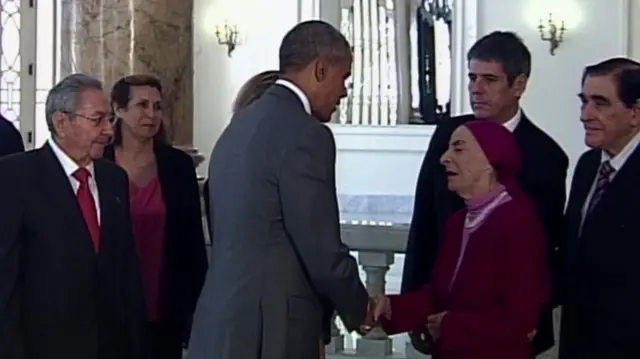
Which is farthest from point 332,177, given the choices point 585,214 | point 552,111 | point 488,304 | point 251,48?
point 251,48

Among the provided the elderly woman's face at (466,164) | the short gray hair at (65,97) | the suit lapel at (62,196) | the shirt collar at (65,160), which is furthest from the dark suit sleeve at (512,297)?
the short gray hair at (65,97)

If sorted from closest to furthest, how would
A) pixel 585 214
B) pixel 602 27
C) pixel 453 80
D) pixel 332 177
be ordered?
1. pixel 332 177
2. pixel 585 214
3. pixel 602 27
4. pixel 453 80

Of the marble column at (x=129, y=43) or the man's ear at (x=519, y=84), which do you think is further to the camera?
the marble column at (x=129, y=43)

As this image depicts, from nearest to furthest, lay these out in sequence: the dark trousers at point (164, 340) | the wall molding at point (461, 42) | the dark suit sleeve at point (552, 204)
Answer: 1. the dark suit sleeve at point (552, 204)
2. the dark trousers at point (164, 340)
3. the wall molding at point (461, 42)

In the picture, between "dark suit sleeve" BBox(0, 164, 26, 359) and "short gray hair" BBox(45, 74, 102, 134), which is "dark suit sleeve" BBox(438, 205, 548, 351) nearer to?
"dark suit sleeve" BBox(0, 164, 26, 359)

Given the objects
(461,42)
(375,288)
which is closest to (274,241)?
(375,288)

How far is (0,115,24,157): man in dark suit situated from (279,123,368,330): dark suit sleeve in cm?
220

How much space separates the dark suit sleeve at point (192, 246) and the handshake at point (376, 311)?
0.92 metres

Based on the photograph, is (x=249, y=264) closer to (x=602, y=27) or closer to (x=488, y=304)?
(x=488, y=304)

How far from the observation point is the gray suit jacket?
9.29ft

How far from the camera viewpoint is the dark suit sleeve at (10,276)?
3.03 m

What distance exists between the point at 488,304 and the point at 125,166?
1.62 metres

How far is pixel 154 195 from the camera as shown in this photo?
13.0ft

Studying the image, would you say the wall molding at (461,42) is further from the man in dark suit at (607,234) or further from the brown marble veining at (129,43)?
the man in dark suit at (607,234)
